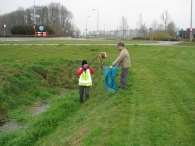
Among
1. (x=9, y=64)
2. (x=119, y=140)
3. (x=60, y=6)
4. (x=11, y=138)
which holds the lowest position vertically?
(x=11, y=138)

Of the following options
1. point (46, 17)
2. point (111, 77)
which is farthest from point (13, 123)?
point (46, 17)

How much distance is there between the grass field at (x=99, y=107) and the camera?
6160 mm

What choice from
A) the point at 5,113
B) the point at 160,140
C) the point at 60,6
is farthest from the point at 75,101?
the point at 60,6

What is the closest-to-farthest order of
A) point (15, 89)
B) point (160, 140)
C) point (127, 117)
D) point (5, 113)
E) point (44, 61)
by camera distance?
1. point (160, 140)
2. point (127, 117)
3. point (5, 113)
4. point (15, 89)
5. point (44, 61)

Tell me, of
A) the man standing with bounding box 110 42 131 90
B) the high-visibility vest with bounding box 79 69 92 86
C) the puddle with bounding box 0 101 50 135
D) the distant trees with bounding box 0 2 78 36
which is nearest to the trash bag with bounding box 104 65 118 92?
the man standing with bounding box 110 42 131 90

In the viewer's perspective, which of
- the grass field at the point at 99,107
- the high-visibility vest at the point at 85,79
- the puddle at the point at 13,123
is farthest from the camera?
the high-visibility vest at the point at 85,79

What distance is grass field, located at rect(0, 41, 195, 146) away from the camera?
6160 millimetres

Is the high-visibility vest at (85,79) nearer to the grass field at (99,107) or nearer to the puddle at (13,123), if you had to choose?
the grass field at (99,107)

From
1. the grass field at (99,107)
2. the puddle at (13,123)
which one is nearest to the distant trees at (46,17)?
the grass field at (99,107)

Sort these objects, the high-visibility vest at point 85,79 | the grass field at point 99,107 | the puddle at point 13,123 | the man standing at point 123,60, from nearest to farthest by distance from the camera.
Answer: the grass field at point 99,107
the puddle at point 13,123
the man standing at point 123,60
the high-visibility vest at point 85,79

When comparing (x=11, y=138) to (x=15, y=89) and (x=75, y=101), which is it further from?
(x=15, y=89)

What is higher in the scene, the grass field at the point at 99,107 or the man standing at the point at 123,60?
the man standing at the point at 123,60

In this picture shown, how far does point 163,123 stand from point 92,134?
1.77 metres

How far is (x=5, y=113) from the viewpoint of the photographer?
33.6ft
